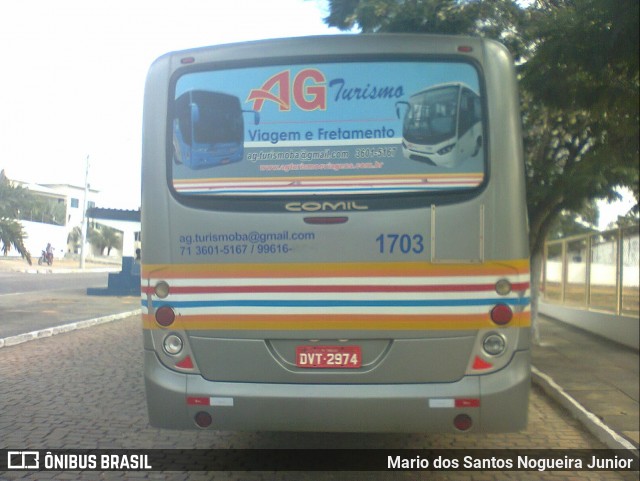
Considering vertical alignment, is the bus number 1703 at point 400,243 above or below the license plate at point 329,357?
above

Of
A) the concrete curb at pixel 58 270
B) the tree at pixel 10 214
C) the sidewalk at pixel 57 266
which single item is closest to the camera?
Answer: the tree at pixel 10 214

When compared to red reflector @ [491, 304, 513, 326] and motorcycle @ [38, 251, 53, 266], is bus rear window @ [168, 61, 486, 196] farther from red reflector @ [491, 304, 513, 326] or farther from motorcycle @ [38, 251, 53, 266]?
motorcycle @ [38, 251, 53, 266]

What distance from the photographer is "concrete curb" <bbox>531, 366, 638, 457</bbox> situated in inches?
228

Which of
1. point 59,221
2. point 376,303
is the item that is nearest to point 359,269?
point 376,303

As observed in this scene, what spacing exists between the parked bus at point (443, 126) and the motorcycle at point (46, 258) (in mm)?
3815

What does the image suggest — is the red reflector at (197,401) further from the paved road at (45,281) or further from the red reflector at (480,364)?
the paved road at (45,281)

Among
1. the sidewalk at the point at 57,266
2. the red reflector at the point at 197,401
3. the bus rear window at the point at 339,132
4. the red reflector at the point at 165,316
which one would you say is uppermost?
the bus rear window at the point at 339,132

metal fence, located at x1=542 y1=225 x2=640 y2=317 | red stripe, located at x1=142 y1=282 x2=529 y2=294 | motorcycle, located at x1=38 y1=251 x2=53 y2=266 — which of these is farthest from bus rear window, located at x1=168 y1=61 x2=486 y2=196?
metal fence, located at x1=542 y1=225 x2=640 y2=317

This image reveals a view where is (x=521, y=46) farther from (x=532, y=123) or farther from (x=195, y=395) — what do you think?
(x=195, y=395)

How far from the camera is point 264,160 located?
450 centimetres

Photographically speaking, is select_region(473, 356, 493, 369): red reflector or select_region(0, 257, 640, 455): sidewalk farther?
select_region(0, 257, 640, 455): sidewalk

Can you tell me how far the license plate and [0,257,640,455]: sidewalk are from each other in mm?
2716

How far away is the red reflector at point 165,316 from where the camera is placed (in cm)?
454

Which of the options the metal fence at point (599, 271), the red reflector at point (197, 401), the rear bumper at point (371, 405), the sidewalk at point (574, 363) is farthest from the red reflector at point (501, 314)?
the metal fence at point (599, 271)
